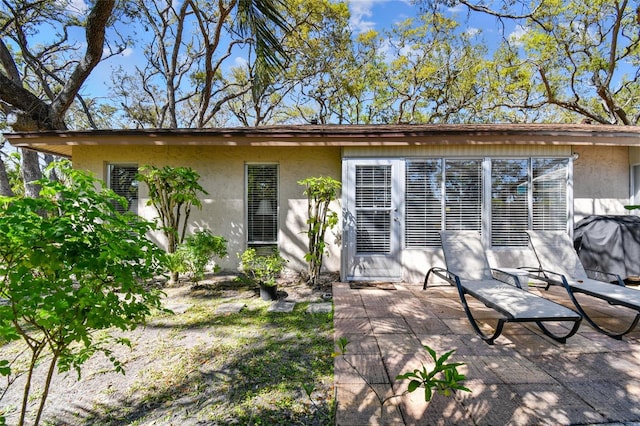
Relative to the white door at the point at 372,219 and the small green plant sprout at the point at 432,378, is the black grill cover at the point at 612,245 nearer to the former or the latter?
the white door at the point at 372,219

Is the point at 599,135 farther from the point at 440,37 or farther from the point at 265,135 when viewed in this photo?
the point at 440,37

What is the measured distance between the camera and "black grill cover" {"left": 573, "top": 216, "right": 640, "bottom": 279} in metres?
5.12

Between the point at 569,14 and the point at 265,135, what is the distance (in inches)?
539

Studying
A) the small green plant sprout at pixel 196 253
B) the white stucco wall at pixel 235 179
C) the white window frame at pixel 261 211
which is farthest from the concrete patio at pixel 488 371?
the white window frame at pixel 261 211

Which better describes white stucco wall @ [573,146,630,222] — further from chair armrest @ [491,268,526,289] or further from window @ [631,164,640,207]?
chair armrest @ [491,268,526,289]

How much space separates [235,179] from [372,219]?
9.94 ft

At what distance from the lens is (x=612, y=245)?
204 inches

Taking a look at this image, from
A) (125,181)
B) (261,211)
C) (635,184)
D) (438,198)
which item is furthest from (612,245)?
(125,181)

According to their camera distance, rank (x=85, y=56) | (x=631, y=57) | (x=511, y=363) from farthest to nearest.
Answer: (x=631, y=57)
(x=85, y=56)
(x=511, y=363)

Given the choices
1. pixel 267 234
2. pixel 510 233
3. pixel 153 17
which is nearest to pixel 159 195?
pixel 267 234

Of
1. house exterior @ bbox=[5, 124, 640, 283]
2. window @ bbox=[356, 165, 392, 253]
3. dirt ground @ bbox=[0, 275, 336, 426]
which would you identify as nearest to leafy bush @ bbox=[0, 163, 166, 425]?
dirt ground @ bbox=[0, 275, 336, 426]

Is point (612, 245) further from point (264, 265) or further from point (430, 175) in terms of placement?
point (264, 265)

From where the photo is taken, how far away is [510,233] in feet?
18.7

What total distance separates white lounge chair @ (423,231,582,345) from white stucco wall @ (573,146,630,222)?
117 inches
